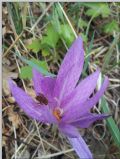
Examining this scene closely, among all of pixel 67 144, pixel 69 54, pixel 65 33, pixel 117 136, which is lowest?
pixel 67 144

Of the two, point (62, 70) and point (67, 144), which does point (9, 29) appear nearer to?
point (67, 144)

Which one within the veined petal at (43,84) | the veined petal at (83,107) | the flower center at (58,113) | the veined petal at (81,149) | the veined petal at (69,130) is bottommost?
the veined petal at (81,149)

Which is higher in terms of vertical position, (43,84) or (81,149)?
(43,84)

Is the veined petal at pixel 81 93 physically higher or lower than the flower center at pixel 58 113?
higher

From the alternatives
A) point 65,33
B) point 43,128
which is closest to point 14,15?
point 65,33
